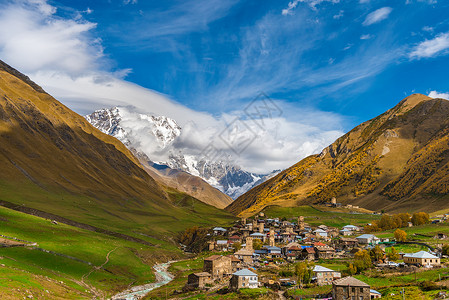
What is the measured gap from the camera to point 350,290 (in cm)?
5659

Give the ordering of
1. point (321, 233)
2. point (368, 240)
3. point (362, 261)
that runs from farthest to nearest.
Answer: point (321, 233) < point (368, 240) < point (362, 261)

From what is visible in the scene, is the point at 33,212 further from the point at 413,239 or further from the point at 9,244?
the point at 413,239

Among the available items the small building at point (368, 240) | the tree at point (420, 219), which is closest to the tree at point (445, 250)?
the small building at point (368, 240)

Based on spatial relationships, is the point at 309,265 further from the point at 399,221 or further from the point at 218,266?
the point at 399,221

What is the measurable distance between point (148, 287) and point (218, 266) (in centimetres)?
1893

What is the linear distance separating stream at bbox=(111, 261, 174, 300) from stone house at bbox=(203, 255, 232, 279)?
15.1 meters

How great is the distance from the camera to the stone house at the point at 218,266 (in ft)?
291

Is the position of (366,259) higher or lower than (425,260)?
lower

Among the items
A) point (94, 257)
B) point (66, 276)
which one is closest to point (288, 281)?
point (66, 276)

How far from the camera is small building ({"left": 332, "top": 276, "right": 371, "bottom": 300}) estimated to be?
55963 millimetres

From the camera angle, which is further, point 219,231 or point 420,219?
point 219,231

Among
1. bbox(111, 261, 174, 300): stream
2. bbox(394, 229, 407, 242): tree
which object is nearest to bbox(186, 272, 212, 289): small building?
bbox(111, 261, 174, 300): stream

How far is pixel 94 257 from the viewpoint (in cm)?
10444

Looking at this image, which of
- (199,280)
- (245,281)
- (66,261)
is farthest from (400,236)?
(66,261)
